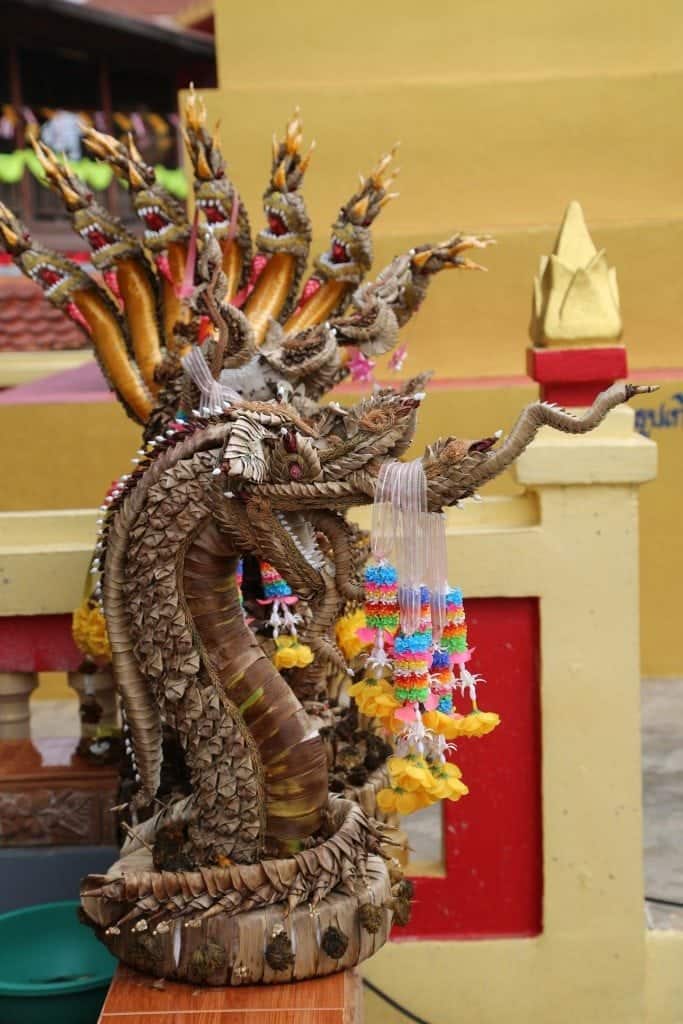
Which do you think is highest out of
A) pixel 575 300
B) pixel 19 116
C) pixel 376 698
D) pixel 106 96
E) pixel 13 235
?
pixel 106 96

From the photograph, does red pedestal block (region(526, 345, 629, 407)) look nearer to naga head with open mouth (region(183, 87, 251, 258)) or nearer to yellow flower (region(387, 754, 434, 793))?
naga head with open mouth (region(183, 87, 251, 258))

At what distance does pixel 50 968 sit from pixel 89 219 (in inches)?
81.4

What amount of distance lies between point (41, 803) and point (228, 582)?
4.42ft

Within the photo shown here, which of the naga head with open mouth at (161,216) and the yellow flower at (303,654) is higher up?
the naga head with open mouth at (161,216)

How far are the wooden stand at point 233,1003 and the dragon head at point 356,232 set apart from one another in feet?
7.07

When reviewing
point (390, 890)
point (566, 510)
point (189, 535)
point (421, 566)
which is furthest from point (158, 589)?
point (566, 510)

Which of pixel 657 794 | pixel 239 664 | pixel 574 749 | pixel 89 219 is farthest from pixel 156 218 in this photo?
pixel 657 794

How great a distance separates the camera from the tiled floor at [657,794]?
17.3 feet

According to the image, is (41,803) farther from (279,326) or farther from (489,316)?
(489,316)

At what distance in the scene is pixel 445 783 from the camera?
287 centimetres

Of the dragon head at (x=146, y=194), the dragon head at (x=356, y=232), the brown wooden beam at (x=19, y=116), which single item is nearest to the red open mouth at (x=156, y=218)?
the dragon head at (x=146, y=194)

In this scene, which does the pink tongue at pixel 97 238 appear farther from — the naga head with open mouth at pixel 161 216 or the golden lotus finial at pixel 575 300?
the golden lotus finial at pixel 575 300

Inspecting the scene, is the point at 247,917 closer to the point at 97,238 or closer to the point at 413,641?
the point at 413,641

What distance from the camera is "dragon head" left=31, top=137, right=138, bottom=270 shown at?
171 inches
